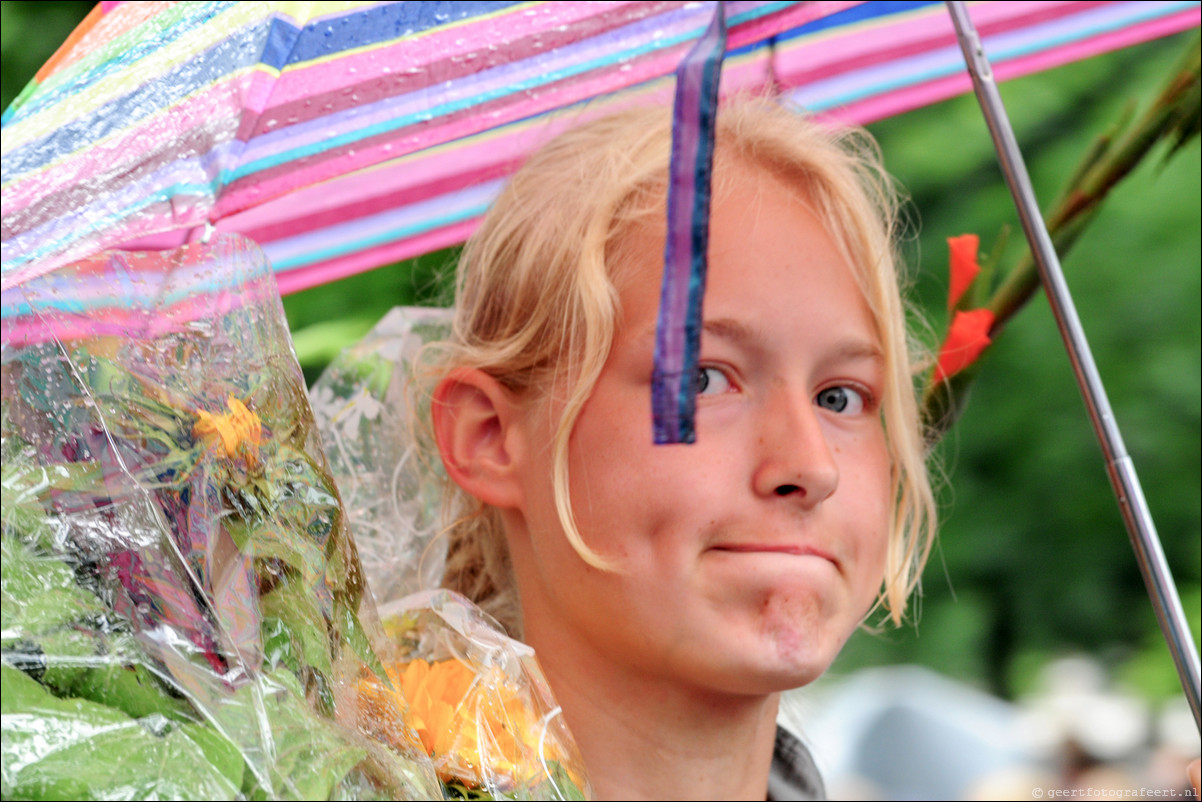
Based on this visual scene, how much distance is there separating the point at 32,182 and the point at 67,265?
5 cm

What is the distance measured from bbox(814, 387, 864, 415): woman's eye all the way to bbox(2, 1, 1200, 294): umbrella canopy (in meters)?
0.32

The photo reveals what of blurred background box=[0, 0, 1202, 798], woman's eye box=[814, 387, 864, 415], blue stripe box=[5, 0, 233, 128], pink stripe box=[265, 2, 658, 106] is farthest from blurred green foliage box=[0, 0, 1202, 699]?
blue stripe box=[5, 0, 233, 128]

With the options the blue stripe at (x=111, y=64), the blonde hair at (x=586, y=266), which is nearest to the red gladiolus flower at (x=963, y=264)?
the blonde hair at (x=586, y=266)

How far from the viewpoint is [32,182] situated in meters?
0.71

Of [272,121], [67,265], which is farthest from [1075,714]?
[67,265]

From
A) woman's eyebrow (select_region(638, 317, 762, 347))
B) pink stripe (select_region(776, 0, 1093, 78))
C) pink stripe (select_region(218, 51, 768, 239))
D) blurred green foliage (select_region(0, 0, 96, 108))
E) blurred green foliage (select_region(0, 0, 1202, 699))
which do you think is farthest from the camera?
blurred green foliage (select_region(0, 0, 1202, 699))

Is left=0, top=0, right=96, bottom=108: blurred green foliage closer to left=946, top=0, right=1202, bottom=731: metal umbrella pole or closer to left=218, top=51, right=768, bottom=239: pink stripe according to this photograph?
left=218, top=51, right=768, bottom=239: pink stripe

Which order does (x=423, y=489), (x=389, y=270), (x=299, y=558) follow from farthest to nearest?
1. (x=389, y=270)
2. (x=423, y=489)
3. (x=299, y=558)

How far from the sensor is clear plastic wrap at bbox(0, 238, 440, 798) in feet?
1.84

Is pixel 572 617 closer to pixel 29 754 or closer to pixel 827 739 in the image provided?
pixel 29 754

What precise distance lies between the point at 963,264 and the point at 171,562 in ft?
3.60

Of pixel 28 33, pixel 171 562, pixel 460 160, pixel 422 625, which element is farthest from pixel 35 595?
pixel 28 33

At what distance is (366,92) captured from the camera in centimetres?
100

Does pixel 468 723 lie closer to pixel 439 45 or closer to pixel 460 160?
pixel 439 45
